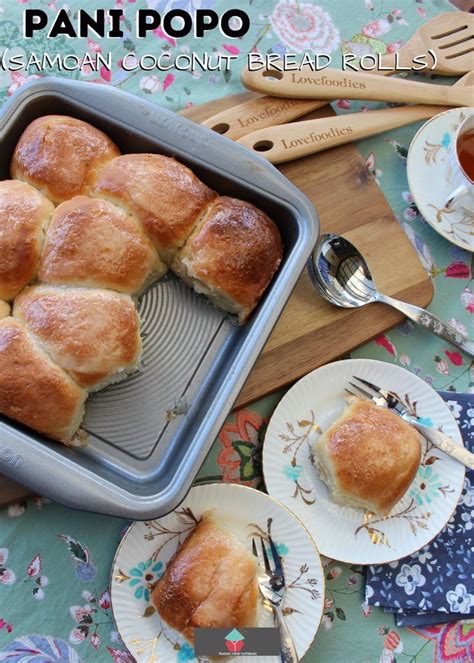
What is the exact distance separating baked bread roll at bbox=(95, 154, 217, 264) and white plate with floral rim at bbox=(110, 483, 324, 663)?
1.95 feet

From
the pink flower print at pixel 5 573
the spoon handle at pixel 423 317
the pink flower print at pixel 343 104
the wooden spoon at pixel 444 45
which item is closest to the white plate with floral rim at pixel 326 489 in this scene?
the spoon handle at pixel 423 317

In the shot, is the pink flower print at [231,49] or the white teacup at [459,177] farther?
the pink flower print at [231,49]

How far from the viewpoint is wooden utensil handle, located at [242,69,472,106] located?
1661 mm

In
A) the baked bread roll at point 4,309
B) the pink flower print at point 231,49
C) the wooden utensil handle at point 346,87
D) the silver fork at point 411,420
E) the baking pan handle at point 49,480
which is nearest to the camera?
the baking pan handle at point 49,480

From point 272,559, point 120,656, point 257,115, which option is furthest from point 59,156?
point 120,656

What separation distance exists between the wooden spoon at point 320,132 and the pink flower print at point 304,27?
0.87ft

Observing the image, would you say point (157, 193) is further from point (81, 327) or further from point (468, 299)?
point (468, 299)

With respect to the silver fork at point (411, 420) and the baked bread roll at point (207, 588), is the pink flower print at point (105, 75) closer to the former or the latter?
the silver fork at point (411, 420)

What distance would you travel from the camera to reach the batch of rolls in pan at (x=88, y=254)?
1301mm

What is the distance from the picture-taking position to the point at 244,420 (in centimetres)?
157

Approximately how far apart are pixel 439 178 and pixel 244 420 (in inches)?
33.2

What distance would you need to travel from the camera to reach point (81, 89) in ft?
4.68

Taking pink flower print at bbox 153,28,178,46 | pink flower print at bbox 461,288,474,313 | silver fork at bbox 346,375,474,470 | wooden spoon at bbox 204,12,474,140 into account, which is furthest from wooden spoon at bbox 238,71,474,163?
silver fork at bbox 346,375,474,470

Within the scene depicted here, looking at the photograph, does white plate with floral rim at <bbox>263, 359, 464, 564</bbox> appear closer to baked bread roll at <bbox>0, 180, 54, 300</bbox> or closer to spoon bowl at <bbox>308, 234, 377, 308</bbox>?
spoon bowl at <bbox>308, 234, 377, 308</bbox>
